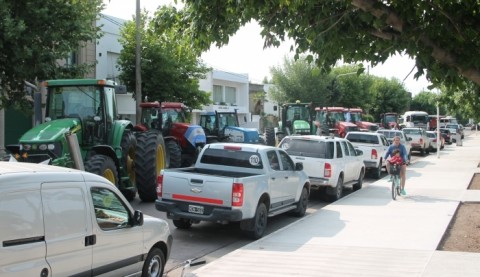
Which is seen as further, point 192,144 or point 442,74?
point 192,144

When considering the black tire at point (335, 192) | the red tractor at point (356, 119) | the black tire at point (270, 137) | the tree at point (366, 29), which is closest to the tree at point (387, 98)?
the red tractor at point (356, 119)

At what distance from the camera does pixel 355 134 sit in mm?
22578

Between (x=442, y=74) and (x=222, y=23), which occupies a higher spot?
(x=222, y=23)

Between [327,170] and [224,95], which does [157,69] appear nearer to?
[327,170]

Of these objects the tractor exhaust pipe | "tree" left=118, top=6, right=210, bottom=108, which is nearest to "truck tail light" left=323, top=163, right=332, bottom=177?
the tractor exhaust pipe

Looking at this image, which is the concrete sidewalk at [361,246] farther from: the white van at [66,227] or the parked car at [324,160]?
the white van at [66,227]

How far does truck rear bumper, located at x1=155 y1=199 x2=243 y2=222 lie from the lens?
9.45 meters

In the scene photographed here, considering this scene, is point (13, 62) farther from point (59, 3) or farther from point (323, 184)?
A: point (323, 184)

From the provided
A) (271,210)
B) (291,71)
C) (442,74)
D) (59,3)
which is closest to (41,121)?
(59,3)

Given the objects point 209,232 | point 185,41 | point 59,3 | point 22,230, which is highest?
point 59,3

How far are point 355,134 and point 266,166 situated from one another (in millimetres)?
12493

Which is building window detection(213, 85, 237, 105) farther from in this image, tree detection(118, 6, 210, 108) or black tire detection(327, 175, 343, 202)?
black tire detection(327, 175, 343, 202)

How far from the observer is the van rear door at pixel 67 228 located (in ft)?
17.2

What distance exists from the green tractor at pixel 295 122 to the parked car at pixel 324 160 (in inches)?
459
